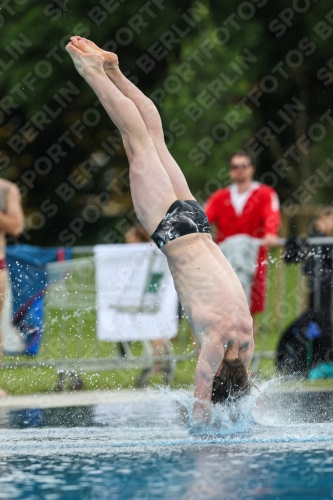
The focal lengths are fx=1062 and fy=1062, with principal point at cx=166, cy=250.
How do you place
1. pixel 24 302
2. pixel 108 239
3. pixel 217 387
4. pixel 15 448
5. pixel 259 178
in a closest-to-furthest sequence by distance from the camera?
pixel 15 448 < pixel 217 387 < pixel 24 302 < pixel 259 178 < pixel 108 239

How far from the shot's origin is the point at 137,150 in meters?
6.95

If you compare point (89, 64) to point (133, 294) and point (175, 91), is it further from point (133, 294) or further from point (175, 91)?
point (175, 91)

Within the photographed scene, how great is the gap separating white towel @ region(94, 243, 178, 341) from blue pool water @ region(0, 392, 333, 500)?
2276 millimetres

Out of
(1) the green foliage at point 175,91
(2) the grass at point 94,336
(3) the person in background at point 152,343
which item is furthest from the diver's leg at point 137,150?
(1) the green foliage at point 175,91

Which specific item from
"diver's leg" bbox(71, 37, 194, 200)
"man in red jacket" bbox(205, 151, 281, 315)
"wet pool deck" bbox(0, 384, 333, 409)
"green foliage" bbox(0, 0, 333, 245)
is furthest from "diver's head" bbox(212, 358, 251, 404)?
"green foliage" bbox(0, 0, 333, 245)

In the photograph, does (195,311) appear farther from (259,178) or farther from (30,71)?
(259,178)

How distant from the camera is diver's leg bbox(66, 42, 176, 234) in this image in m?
6.79

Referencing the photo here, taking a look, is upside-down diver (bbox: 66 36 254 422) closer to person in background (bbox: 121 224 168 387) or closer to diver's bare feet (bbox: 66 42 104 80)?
diver's bare feet (bbox: 66 42 104 80)

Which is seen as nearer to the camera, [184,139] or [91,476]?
[91,476]

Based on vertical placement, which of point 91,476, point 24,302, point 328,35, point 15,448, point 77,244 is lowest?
point 77,244

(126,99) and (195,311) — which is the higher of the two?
(126,99)

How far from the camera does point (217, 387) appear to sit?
6.34 meters

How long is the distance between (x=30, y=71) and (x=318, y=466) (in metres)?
16.7

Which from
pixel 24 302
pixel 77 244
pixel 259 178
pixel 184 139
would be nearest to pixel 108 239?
pixel 77 244
